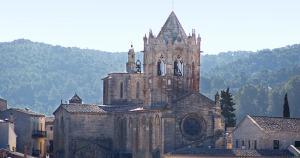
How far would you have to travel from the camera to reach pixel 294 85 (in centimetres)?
17938

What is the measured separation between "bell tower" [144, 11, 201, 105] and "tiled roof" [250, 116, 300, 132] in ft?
33.0

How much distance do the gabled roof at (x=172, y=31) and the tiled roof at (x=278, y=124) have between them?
1261 cm

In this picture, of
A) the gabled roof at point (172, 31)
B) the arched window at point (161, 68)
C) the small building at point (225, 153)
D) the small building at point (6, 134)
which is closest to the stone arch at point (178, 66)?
the arched window at point (161, 68)

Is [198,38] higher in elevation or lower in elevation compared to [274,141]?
higher

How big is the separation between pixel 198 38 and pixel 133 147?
12.0m

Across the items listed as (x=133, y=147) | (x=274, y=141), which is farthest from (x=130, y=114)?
(x=274, y=141)

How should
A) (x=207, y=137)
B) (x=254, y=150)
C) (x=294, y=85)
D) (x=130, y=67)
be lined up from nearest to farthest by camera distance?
(x=254, y=150), (x=207, y=137), (x=130, y=67), (x=294, y=85)

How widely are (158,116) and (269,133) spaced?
464 inches

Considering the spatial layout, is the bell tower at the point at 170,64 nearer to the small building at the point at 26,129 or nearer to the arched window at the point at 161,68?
the arched window at the point at 161,68

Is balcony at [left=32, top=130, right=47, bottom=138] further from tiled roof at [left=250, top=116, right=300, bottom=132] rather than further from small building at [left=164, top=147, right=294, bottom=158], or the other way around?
tiled roof at [left=250, top=116, right=300, bottom=132]

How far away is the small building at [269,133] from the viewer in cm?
9050

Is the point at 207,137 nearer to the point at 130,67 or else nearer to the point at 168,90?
the point at 168,90

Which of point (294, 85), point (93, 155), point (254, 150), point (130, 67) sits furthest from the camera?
point (294, 85)

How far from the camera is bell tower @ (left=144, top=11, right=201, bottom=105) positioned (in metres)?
99.8
